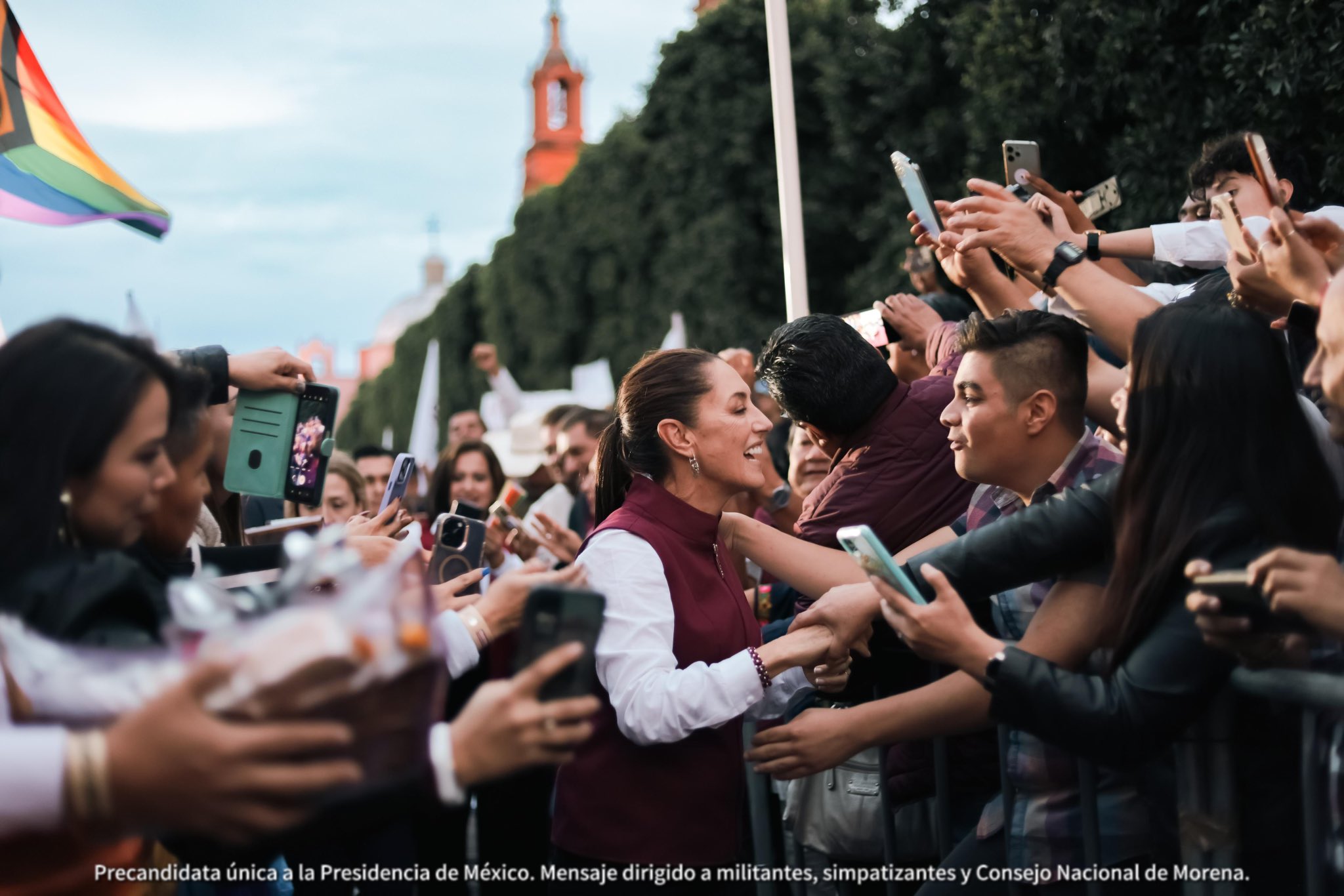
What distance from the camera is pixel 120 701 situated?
5.69ft

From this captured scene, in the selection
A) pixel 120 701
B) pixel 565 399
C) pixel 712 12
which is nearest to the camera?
pixel 120 701

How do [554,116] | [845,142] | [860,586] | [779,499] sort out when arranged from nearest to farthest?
[860,586] → [779,499] → [845,142] → [554,116]

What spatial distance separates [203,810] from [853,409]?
8.52 feet

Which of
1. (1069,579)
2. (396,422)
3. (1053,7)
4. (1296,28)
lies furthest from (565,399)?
(396,422)

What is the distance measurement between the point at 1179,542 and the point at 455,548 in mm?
1899

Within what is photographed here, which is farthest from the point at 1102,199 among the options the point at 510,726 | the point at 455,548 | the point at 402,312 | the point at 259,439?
the point at 402,312

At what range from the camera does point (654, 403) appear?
3.55 metres

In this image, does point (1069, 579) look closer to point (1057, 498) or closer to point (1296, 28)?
point (1057, 498)

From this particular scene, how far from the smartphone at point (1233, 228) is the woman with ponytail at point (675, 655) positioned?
125 centimetres

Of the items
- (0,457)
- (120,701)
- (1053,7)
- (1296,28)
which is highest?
(1053,7)

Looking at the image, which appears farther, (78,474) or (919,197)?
(919,197)

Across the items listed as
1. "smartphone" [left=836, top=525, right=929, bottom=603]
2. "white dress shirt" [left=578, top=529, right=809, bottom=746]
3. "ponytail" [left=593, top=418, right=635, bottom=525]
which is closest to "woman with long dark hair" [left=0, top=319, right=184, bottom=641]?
"white dress shirt" [left=578, top=529, right=809, bottom=746]

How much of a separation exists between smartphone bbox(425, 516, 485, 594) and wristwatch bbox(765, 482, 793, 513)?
1.80 m

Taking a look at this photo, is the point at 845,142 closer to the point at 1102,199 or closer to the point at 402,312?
the point at 1102,199
